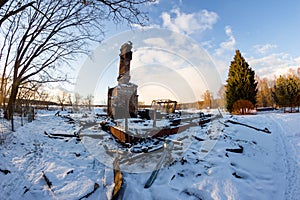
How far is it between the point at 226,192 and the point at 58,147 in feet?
22.8

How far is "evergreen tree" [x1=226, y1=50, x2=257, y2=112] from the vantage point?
1981 centimetres

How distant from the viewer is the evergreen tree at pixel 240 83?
19812 mm

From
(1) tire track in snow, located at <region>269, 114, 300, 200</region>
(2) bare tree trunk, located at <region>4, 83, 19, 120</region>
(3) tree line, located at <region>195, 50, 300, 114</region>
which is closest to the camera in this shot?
(1) tire track in snow, located at <region>269, 114, 300, 200</region>

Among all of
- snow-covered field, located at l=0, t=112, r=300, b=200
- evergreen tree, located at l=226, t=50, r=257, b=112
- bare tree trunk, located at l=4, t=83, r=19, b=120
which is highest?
evergreen tree, located at l=226, t=50, r=257, b=112

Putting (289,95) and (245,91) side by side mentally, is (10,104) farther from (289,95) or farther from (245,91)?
(289,95)

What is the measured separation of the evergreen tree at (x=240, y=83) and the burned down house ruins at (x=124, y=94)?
1342 cm

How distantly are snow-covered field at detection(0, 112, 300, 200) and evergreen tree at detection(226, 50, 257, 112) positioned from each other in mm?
13874

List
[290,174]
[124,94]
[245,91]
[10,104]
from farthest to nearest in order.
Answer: [245,91], [124,94], [10,104], [290,174]

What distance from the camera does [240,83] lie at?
66.1 ft

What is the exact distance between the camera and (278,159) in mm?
5590

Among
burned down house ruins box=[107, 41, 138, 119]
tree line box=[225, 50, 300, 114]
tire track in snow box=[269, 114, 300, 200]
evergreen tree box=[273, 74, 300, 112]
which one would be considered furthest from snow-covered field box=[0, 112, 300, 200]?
evergreen tree box=[273, 74, 300, 112]

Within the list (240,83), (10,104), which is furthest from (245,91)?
(10,104)

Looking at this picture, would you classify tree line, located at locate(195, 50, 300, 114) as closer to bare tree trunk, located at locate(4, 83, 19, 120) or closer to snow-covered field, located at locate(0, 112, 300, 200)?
snow-covered field, located at locate(0, 112, 300, 200)

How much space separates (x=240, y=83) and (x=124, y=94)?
15.2m
